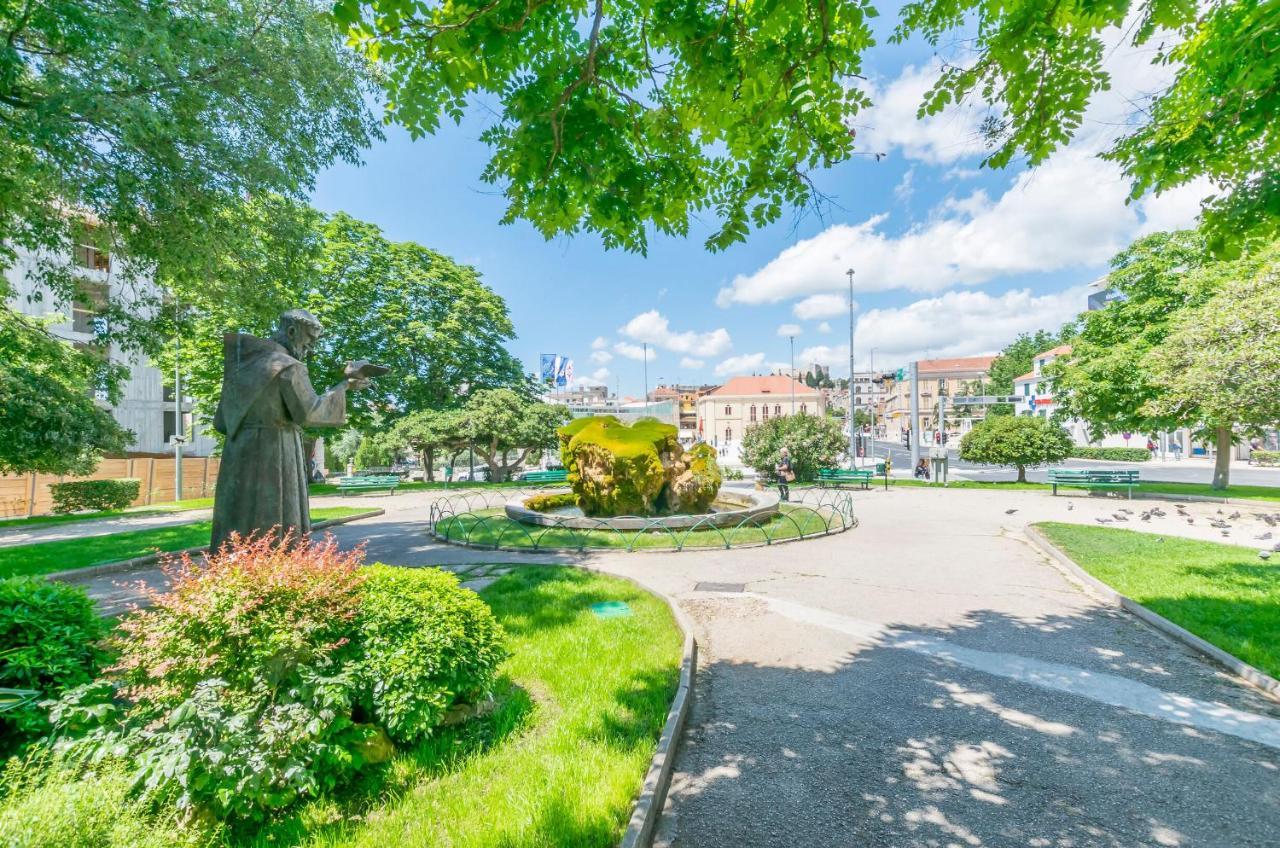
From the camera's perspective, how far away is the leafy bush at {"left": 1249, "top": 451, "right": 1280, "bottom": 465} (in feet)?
123

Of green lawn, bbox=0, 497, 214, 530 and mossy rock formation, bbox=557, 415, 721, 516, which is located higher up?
mossy rock formation, bbox=557, 415, 721, 516

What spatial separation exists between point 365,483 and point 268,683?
25.1m

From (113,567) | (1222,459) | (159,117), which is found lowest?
(113,567)

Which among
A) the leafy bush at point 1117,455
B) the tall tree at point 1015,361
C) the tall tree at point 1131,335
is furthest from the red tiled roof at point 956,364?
the tall tree at point 1131,335

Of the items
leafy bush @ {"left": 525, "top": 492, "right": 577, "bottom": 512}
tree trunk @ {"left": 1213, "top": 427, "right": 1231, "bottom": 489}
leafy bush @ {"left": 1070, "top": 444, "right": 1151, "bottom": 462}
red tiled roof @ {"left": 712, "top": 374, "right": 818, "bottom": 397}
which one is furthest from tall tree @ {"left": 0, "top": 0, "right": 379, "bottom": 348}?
red tiled roof @ {"left": 712, "top": 374, "right": 818, "bottom": 397}

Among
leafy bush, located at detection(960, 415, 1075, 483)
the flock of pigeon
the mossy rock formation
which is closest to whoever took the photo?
the flock of pigeon

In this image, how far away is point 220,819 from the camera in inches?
106

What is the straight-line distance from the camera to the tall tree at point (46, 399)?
483 inches

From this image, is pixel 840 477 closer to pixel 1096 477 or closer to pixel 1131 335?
pixel 1096 477

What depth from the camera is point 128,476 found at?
24.3 m

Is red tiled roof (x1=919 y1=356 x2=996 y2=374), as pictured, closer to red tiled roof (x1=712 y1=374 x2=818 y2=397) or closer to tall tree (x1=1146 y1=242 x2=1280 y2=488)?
red tiled roof (x1=712 y1=374 x2=818 y2=397)

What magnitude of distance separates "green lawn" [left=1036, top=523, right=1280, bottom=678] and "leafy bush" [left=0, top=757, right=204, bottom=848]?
26.4ft

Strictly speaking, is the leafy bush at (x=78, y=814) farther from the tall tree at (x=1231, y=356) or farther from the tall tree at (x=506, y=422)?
the tall tree at (x=506, y=422)

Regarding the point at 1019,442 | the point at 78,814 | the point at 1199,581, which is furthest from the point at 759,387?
the point at 78,814
